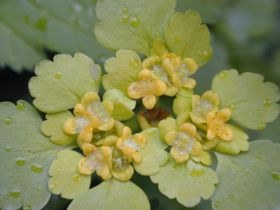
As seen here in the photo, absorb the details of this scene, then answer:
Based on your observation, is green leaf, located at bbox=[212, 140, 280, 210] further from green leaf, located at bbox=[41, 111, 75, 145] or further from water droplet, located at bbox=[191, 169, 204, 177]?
green leaf, located at bbox=[41, 111, 75, 145]

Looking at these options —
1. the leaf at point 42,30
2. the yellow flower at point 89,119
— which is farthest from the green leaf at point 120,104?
the leaf at point 42,30

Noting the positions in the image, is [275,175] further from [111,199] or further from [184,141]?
[111,199]

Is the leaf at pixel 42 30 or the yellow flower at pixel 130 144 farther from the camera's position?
the leaf at pixel 42 30

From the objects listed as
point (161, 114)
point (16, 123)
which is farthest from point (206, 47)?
point (16, 123)

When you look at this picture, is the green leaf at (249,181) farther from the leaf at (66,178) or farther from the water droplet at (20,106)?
the water droplet at (20,106)

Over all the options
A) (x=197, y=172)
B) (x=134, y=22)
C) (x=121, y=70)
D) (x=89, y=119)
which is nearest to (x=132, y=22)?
(x=134, y=22)

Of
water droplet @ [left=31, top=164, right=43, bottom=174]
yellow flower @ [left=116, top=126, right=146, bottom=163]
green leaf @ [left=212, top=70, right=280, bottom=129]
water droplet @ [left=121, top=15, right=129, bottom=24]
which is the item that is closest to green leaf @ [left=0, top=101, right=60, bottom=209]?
water droplet @ [left=31, top=164, right=43, bottom=174]
